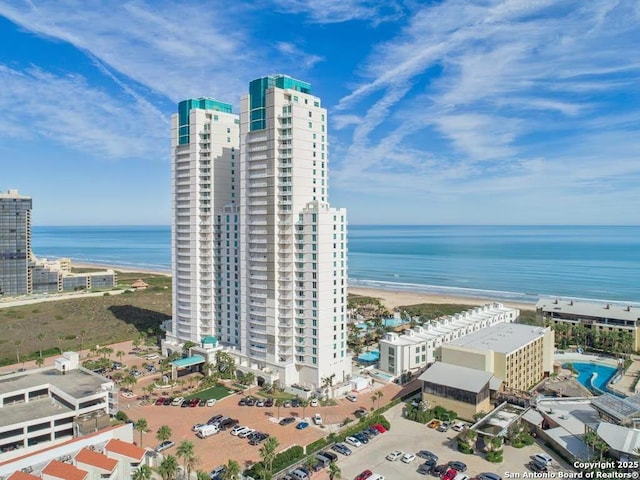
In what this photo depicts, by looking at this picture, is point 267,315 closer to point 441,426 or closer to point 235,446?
point 235,446

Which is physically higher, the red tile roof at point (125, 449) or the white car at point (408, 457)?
the red tile roof at point (125, 449)

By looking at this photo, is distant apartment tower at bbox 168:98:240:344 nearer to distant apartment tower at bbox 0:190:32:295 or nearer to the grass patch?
the grass patch

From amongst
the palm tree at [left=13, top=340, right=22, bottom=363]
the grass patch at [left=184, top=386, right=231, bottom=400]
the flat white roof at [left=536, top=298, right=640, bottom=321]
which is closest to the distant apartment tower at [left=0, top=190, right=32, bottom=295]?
the palm tree at [left=13, top=340, right=22, bottom=363]

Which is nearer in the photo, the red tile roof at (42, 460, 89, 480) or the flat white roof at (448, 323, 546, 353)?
the red tile roof at (42, 460, 89, 480)

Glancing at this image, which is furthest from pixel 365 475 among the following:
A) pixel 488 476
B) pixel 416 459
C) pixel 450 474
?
pixel 488 476

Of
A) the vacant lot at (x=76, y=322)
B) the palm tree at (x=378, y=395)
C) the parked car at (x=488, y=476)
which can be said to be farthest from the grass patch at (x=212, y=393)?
the vacant lot at (x=76, y=322)

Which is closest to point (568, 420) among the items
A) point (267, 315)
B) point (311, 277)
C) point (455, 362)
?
point (455, 362)

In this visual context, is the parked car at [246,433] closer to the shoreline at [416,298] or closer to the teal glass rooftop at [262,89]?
the teal glass rooftop at [262,89]
